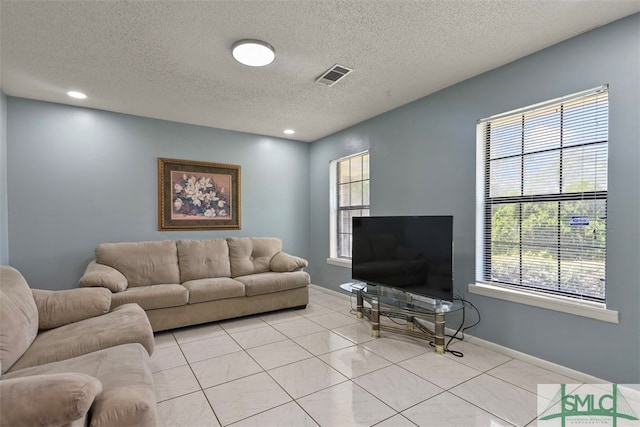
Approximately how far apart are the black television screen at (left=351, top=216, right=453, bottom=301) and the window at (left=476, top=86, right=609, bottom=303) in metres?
0.49

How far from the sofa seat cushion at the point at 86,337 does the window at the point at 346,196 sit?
3062mm

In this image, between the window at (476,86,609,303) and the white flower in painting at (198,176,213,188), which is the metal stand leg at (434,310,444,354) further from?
the white flower in painting at (198,176,213,188)

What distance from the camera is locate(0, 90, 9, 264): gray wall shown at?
3152mm

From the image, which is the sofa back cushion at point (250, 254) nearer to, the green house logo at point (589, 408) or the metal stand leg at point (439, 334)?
the metal stand leg at point (439, 334)

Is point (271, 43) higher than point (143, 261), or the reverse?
point (271, 43)

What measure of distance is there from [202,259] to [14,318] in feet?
7.04

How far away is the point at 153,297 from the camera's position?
10.1ft

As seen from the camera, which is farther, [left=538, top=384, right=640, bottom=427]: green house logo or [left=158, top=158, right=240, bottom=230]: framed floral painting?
[left=158, top=158, right=240, bottom=230]: framed floral painting

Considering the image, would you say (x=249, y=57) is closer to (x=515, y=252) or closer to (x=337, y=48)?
(x=337, y=48)

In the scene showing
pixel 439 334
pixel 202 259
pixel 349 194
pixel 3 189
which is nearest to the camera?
pixel 439 334

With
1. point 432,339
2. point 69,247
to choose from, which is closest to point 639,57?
point 432,339

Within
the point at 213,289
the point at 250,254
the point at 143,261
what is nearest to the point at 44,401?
the point at 213,289

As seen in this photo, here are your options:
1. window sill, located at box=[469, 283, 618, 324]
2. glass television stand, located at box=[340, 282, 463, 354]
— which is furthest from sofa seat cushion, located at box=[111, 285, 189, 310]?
window sill, located at box=[469, 283, 618, 324]

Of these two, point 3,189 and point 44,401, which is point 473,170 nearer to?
point 44,401
